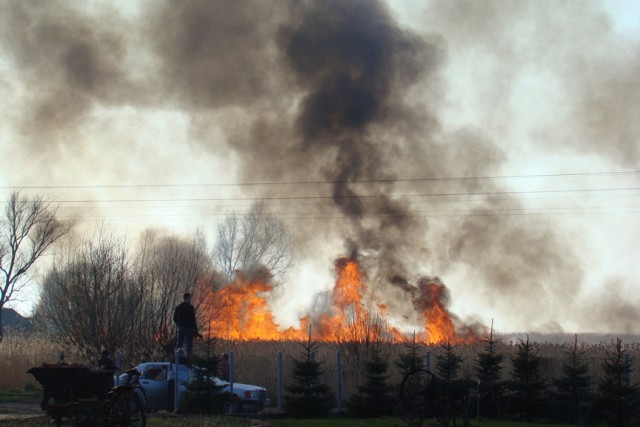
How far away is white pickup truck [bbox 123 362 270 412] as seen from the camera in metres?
21.3

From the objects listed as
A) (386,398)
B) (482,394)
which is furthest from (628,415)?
(386,398)

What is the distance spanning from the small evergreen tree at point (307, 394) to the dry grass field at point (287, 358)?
7.92 ft

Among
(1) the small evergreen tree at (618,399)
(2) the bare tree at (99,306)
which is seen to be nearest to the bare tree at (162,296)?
(2) the bare tree at (99,306)

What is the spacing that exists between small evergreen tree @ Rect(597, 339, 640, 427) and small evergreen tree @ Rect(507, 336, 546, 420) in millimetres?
1729

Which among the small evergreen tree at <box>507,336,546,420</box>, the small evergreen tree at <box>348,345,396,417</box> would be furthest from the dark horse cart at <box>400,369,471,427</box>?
the small evergreen tree at <box>507,336,546,420</box>

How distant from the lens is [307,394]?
2128 centimetres

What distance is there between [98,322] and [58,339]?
4.47 m

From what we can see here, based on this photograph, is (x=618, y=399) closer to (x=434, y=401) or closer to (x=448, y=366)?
(x=448, y=366)

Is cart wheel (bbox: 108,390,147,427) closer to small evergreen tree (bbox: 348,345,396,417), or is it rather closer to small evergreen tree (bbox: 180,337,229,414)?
small evergreen tree (bbox: 180,337,229,414)

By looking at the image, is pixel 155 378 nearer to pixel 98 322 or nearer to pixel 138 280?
pixel 98 322

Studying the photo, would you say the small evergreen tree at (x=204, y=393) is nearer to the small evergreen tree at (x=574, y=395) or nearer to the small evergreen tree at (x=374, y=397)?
the small evergreen tree at (x=374, y=397)

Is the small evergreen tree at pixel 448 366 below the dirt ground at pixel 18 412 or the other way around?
the other way around

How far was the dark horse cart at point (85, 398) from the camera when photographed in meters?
14.7

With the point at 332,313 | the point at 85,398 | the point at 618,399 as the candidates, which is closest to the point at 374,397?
the point at 618,399
